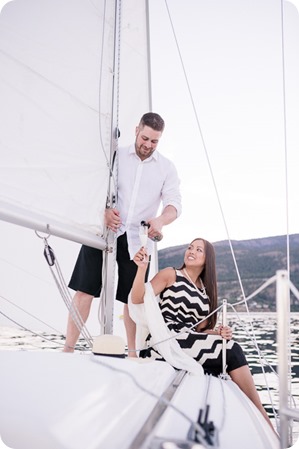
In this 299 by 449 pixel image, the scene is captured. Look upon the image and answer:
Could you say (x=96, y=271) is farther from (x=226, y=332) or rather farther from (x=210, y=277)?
(x=226, y=332)

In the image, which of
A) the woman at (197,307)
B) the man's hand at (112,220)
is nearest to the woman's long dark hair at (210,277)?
the woman at (197,307)

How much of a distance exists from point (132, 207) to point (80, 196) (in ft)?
2.00

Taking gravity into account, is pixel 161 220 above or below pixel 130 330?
above

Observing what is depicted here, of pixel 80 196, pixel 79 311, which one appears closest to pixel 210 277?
pixel 79 311

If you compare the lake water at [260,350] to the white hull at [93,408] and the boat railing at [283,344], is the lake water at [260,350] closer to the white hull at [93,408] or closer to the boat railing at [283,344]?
the white hull at [93,408]

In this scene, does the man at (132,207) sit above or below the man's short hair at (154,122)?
below

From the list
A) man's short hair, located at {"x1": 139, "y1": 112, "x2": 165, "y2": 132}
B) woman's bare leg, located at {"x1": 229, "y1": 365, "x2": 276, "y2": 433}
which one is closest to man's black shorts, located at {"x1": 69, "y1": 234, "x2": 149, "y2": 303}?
man's short hair, located at {"x1": 139, "y1": 112, "x2": 165, "y2": 132}

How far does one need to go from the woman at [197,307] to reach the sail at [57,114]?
0.44 m

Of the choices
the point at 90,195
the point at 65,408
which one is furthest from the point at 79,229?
the point at 65,408

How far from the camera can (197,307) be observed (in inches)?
109

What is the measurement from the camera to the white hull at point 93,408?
103cm

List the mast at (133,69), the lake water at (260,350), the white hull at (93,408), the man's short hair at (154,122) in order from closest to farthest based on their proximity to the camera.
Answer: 1. the white hull at (93,408)
2. the lake water at (260,350)
3. the man's short hair at (154,122)
4. the mast at (133,69)

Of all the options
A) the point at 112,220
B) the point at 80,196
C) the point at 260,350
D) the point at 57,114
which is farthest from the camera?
the point at 260,350

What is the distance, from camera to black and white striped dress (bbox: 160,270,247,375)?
2475 millimetres
